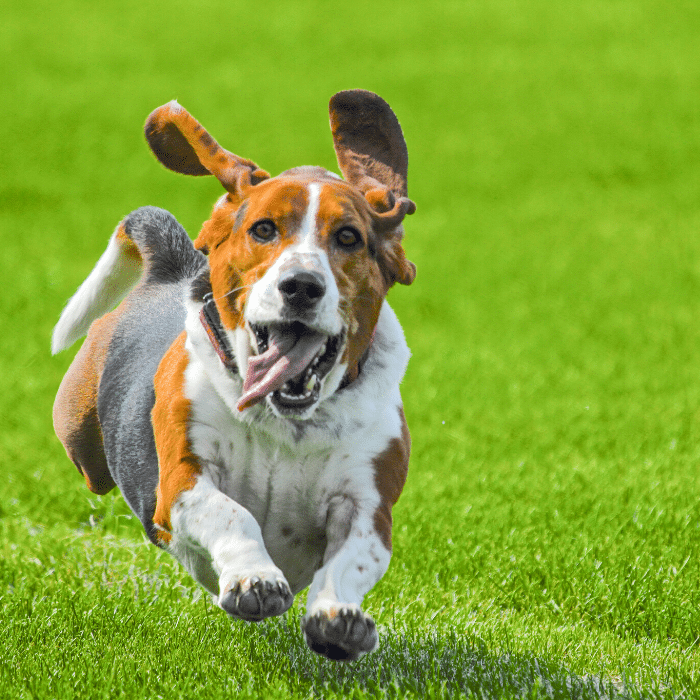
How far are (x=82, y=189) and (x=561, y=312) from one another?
8560mm

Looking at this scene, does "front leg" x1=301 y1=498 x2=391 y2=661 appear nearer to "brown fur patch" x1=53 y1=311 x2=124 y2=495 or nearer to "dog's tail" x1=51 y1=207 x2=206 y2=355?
"brown fur patch" x1=53 y1=311 x2=124 y2=495

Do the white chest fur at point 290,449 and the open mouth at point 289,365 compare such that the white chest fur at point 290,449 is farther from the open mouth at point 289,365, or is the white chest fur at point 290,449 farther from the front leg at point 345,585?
the open mouth at point 289,365

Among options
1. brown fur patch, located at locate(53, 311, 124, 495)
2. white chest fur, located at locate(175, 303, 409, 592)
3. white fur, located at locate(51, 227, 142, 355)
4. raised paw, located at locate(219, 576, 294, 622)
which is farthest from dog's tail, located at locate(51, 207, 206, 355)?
raised paw, located at locate(219, 576, 294, 622)

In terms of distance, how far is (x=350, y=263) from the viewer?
297 centimetres

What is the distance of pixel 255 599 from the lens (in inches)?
106

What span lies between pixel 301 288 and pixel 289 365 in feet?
0.69

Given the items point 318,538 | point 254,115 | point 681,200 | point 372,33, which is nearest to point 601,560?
point 318,538

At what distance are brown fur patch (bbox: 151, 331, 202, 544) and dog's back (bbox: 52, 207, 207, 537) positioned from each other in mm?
271

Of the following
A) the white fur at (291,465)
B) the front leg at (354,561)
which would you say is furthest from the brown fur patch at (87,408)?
the front leg at (354,561)

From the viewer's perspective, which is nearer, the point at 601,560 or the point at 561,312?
the point at 601,560

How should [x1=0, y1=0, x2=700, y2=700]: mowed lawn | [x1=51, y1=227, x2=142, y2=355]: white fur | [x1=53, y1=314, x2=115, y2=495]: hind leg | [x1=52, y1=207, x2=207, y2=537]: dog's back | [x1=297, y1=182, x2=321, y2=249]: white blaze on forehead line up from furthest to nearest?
[x1=51, y1=227, x2=142, y2=355]: white fur, [x1=53, y1=314, x2=115, y2=495]: hind leg, [x1=0, y1=0, x2=700, y2=700]: mowed lawn, [x1=52, y1=207, x2=207, y2=537]: dog's back, [x1=297, y1=182, x2=321, y2=249]: white blaze on forehead

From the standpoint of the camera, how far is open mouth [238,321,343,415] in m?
2.81

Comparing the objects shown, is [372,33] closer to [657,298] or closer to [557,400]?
[657,298]

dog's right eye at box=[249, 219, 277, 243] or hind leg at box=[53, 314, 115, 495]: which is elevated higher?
dog's right eye at box=[249, 219, 277, 243]
